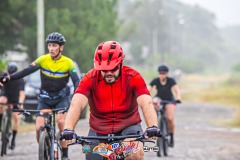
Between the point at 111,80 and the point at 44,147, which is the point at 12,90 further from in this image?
the point at 111,80

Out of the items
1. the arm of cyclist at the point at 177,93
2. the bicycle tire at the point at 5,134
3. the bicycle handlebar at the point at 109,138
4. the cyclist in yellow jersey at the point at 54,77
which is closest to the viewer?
the bicycle handlebar at the point at 109,138

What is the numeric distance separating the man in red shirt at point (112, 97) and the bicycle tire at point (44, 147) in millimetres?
2268

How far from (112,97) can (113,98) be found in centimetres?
2

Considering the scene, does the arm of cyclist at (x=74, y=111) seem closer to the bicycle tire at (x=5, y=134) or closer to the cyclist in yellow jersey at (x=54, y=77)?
the cyclist in yellow jersey at (x=54, y=77)

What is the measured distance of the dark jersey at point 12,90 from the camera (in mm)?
13938

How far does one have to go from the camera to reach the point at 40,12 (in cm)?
2577

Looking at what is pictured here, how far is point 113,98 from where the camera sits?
22.0 feet

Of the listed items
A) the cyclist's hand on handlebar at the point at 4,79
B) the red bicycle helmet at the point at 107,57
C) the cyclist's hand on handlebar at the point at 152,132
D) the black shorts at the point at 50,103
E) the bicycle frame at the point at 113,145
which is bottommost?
the bicycle frame at the point at 113,145

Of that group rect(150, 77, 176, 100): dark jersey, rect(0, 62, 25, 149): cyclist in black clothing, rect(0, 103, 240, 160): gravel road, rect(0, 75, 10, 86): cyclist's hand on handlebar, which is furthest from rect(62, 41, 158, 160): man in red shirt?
rect(150, 77, 176, 100): dark jersey


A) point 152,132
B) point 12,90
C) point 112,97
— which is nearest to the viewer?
point 152,132

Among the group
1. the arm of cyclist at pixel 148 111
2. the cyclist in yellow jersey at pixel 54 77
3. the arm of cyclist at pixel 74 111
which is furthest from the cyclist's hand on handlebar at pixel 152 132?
the cyclist in yellow jersey at pixel 54 77

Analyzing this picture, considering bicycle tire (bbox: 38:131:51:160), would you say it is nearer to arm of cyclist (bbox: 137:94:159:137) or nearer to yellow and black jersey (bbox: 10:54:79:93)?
yellow and black jersey (bbox: 10:54:79:93)

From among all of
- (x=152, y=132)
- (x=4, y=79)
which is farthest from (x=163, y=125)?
(x=152, y=132)

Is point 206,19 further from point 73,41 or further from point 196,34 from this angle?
point 73,41
